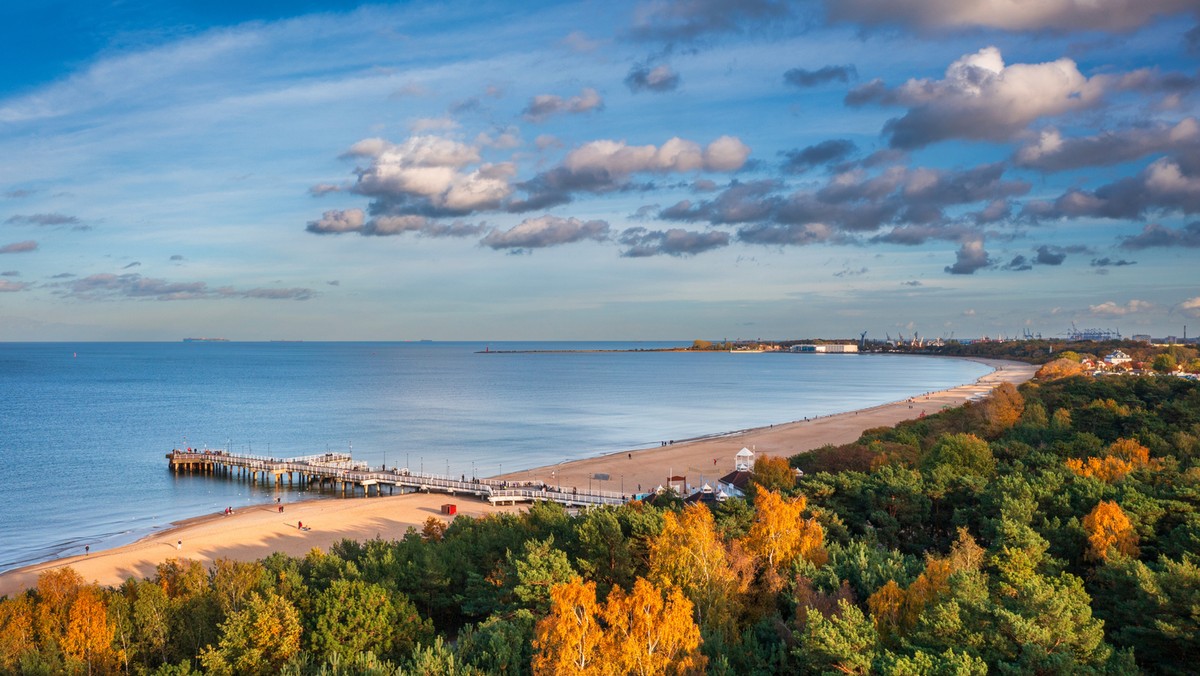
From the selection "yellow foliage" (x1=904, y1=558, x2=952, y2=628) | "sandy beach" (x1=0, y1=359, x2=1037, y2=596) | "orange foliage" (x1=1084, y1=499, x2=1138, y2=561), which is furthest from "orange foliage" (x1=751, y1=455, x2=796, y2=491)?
"yellow foliage" (x1=904, y1=558, x2=952, y2=628)

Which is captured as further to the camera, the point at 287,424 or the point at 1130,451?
the point at 287,424

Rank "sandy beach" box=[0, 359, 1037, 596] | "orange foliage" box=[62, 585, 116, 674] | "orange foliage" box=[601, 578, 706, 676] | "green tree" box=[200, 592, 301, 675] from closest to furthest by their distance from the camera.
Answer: "orange foliage" box=[601, 578, 706, 676] < "green tree" box=[200, 592, 301, 675] < "orange foliage" box=[62, 585, 116, 674] < "sandy beach" box=[0, 359, 1037, 596]

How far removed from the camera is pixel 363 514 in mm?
46875

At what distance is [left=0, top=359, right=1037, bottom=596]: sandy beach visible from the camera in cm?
3606

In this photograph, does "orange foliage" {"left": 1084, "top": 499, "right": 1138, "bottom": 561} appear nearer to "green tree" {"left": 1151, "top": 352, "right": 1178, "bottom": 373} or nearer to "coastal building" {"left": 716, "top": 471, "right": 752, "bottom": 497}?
"coastal building" {"left": 716, "top": 471, "right": 752, "bottom": 497}

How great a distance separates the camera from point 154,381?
15050cm

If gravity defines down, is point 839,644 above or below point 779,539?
below

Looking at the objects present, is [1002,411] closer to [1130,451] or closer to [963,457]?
[1130,451]

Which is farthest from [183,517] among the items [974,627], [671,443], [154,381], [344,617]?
[154,381]

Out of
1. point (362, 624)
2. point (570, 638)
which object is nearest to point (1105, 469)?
point (570, 638)

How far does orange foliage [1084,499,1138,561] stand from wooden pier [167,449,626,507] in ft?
88.5

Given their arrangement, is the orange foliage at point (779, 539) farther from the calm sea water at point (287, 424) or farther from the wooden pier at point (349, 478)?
the calm sea water at point (287, 424)

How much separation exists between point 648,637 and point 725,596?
5.60 metres

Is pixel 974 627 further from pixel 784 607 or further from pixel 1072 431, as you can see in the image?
pixel 1072 431
